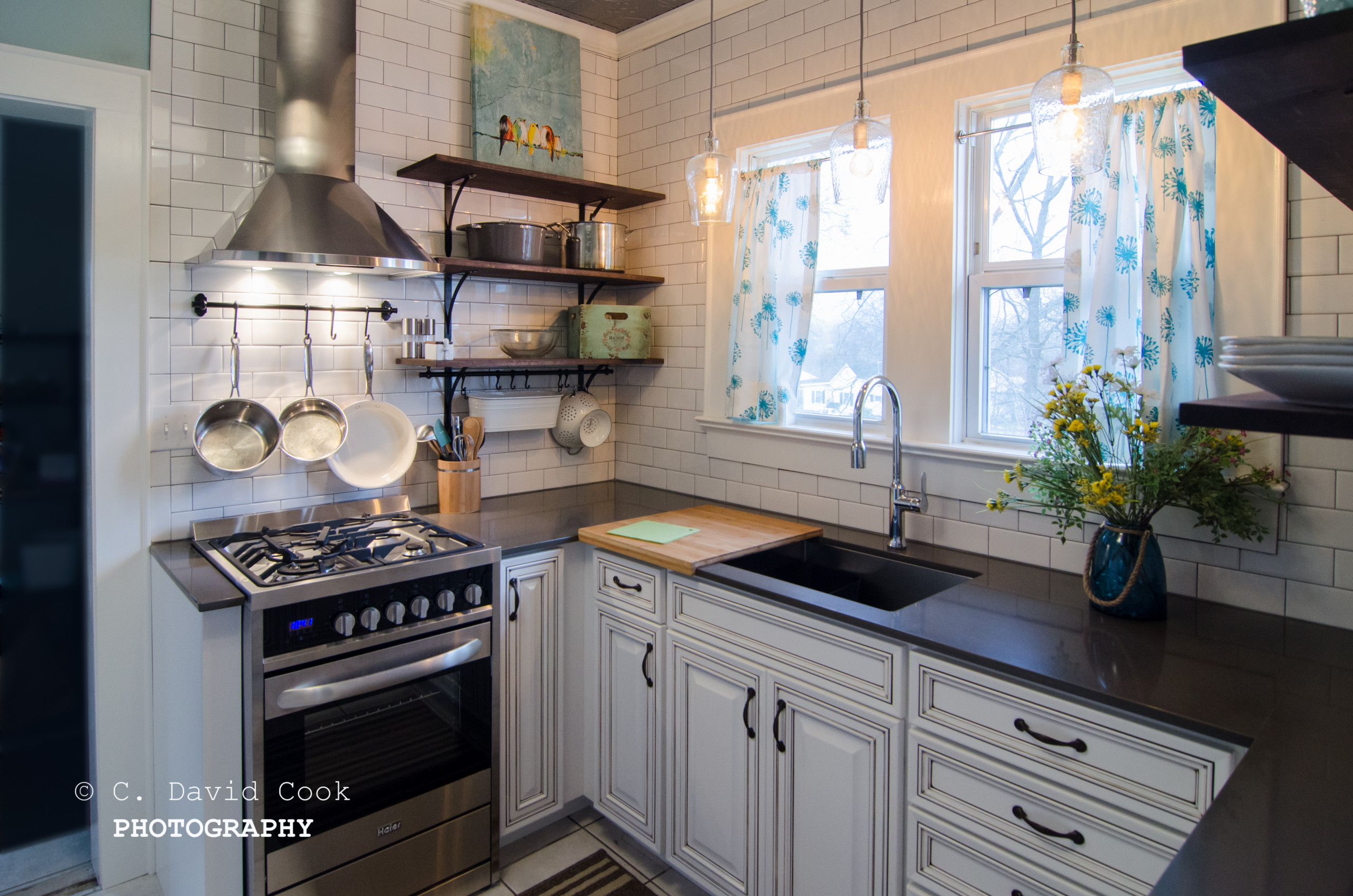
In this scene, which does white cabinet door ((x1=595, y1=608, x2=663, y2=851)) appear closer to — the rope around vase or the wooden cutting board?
the wooden cutting board

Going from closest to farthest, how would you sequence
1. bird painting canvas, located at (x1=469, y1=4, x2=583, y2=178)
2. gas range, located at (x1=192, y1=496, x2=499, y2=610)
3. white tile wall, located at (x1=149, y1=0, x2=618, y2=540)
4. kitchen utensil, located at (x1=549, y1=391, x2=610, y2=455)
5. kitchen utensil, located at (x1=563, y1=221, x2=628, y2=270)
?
1. gas range, located at (x1=192, y1=496, x2=499, y2=610)
2. white tile wall, located at (x1=149, y1=0, x2=618, y2=540)
3. bird painting canvas, located at (x1=469, y1=4, x2=583, y2=178)
4. kitchen utensil, located at (x1=563, y1=221, x2=628, y2=270)
5. kitchen utensil, located at (x1=549, y1=391, x2=610, y2=455)

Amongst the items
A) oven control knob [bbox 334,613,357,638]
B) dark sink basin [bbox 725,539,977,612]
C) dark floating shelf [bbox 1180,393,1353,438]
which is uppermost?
dark floating shelf [bbox 1180,393,1353,438]

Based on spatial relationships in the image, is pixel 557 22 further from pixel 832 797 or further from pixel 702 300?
pixel 832 797

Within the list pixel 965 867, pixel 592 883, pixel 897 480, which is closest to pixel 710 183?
pixel 897 480

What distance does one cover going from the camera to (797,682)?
207cm

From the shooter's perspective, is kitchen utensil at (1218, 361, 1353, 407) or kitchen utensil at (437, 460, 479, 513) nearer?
kitchen utensil at (1218, 361, 1353, 407)

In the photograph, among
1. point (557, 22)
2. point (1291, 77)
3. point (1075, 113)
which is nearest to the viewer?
point (1291, 77)

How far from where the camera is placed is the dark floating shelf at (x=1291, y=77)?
60 centimetres

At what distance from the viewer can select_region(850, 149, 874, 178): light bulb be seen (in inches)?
71.2

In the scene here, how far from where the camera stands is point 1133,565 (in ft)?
6.10

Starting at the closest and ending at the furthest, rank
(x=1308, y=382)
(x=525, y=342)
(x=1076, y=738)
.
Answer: (x=1308, y=382) → (x=1076, y=738) → (x=525, y=342)

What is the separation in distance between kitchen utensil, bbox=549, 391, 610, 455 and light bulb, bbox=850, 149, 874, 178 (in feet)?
5.99

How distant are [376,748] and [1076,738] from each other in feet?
5.67

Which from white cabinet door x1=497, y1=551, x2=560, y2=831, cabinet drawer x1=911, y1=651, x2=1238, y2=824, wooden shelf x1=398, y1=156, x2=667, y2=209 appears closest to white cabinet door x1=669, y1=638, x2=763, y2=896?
white cabinet door x1=497, y1=551, x2=560, y2=831
